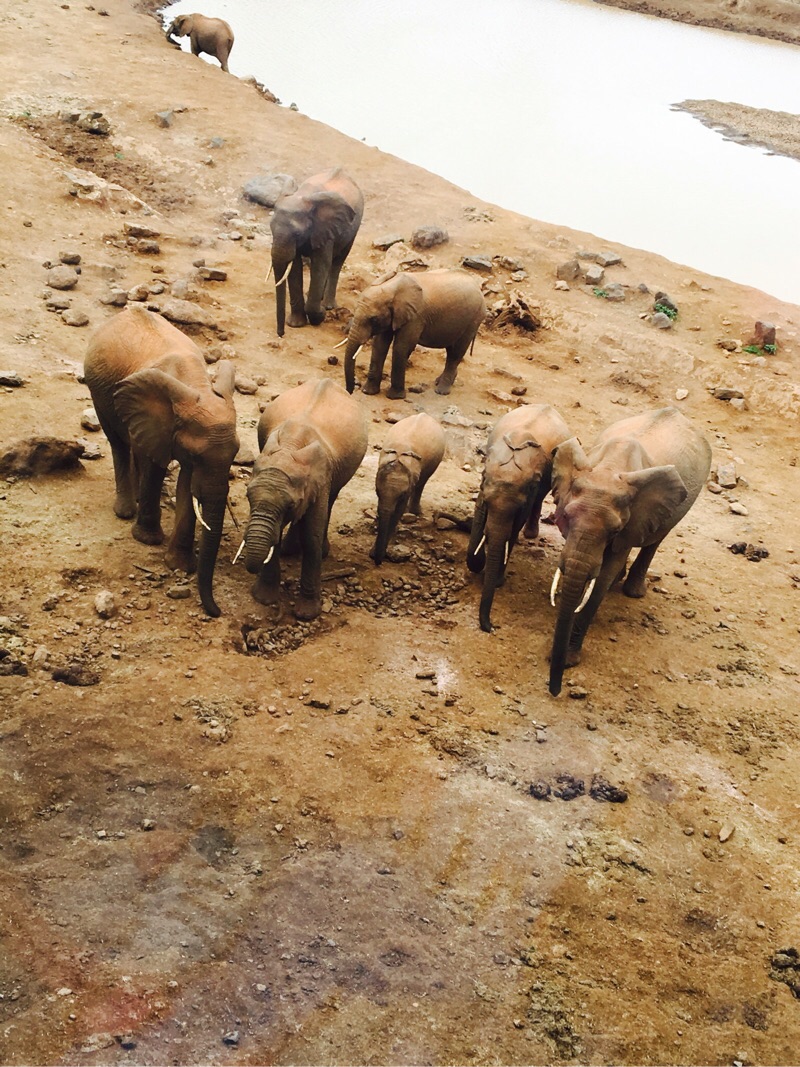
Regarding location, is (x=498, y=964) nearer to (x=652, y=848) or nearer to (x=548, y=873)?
(x=548, y=873)

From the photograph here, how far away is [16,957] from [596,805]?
3.84m

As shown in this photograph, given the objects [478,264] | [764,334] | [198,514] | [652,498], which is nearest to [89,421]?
[198,514]

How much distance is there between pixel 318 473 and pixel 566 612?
2210mm

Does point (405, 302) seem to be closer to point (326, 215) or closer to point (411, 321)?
point (411, 321)

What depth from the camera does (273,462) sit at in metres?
7.30

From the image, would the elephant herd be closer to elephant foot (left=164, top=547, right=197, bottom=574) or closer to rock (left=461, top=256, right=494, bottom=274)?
elephant foot (left=164, top=547, right=197, bottom=574)

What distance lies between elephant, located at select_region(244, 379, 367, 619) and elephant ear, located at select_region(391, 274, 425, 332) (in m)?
3.41

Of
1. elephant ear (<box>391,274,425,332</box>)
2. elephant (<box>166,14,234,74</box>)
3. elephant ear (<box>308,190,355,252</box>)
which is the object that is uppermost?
elephant (<box>166,14,234,74</box>)

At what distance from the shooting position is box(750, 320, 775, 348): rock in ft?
50.2

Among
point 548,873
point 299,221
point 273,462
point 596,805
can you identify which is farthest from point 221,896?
point 299,221

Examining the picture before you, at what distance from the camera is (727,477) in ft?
38.7

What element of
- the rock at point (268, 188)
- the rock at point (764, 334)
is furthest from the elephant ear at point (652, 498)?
the rock at point (268, 188)

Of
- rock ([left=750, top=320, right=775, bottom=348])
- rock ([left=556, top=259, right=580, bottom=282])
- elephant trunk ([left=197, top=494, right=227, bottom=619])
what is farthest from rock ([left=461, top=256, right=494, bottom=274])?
elephant trunk ([left=197, top=494, right=227, bottom=619])

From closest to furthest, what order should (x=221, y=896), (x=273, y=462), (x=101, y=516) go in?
1. (x=221, y=896)
2. (x=273, y=462)
3. (x=101, y=516)
